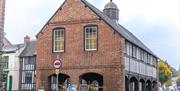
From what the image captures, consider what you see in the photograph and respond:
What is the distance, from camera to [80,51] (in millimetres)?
28688

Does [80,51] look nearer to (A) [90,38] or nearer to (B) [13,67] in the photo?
(A) [90,38]

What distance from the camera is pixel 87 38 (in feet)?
93.8

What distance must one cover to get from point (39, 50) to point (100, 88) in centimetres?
627

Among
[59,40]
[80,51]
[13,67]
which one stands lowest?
[13,67]

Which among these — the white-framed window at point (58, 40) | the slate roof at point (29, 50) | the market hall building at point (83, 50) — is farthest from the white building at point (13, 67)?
the white-framed window at point (58, 40)

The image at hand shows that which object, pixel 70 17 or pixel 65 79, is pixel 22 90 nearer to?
pixel 65 79

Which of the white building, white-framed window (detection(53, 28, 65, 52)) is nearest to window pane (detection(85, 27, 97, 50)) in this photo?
white-framed window (detection(53, 28, 65, 52))

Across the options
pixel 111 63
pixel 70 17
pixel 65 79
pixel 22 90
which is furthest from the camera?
pixel 22 90

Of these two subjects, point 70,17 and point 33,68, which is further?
point 33,68

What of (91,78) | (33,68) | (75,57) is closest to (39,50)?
(75,57)

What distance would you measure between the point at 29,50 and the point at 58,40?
2119 centimetres

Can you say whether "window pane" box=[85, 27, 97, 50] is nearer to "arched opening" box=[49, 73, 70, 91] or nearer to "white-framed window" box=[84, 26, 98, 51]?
"white-framed window" box=[84, 26, 98, 51]

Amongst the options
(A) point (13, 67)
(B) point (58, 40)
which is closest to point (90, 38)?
(B) point (58, 40)

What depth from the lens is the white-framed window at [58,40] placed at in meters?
29.6
